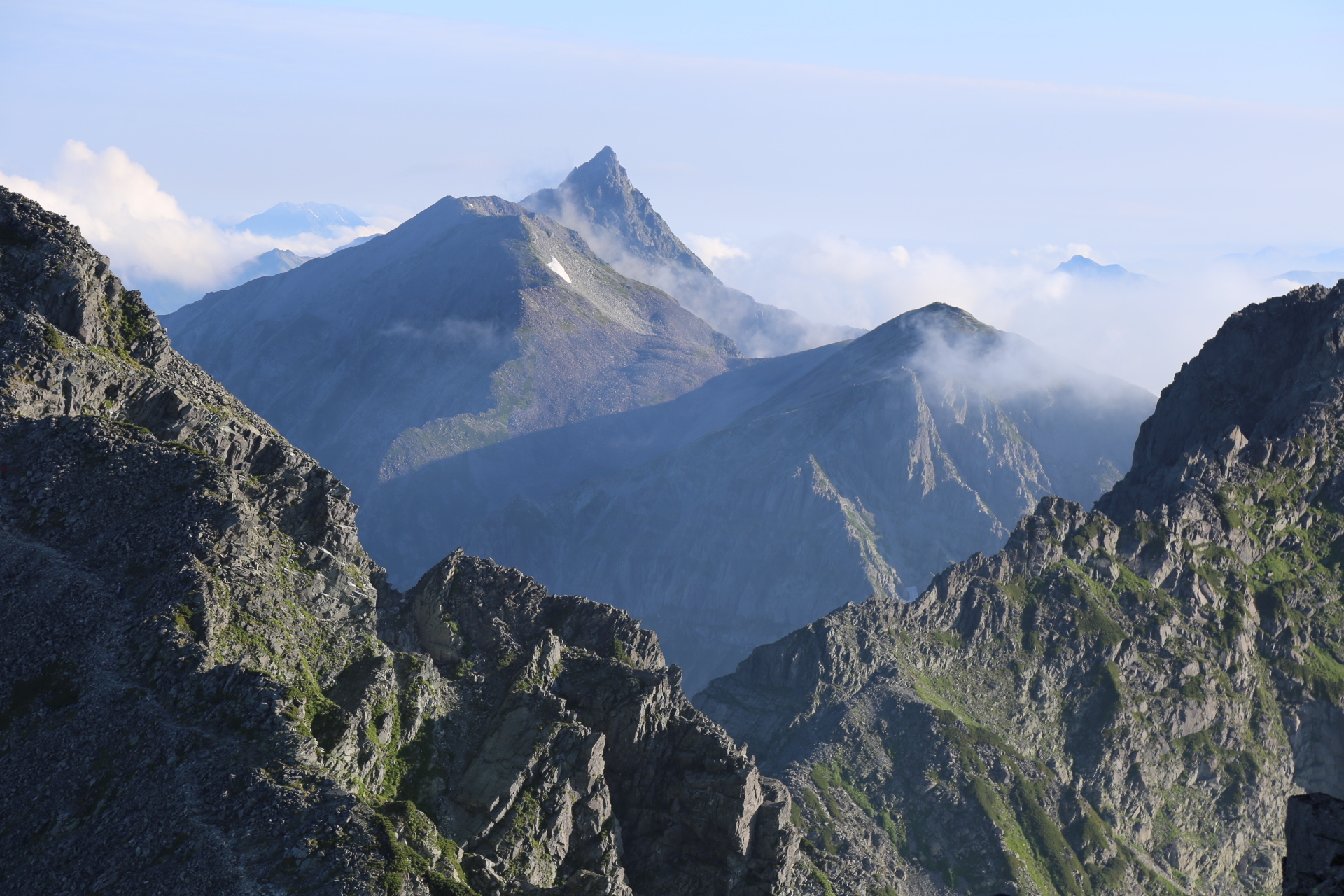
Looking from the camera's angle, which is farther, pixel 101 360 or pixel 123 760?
pixel 101 360

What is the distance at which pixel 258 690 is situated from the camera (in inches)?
3698

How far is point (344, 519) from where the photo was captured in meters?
132

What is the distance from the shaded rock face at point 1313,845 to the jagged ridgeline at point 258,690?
187ft

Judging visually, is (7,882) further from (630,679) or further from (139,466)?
(630,679)

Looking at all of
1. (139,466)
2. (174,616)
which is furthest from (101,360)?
(174,616)

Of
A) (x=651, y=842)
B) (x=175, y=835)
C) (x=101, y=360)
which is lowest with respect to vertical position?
(x=651, y=842)

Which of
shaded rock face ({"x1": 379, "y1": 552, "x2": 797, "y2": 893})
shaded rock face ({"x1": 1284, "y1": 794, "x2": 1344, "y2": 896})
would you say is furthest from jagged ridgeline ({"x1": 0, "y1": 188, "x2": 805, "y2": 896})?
shaded rock face ({"x1": 1284, "y1": 794, "x2": 1344, "y2": 896})

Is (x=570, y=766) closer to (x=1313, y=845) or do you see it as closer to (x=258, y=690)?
(x=258, y=690)

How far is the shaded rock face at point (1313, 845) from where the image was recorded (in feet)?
167

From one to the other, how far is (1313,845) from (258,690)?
258 ft

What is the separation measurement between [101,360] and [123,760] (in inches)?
2409

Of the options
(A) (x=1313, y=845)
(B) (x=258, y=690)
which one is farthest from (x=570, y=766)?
(A) (x=1313, y=845)

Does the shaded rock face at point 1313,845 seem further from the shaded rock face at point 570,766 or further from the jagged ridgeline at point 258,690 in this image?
the shaded rock face at point 570,766

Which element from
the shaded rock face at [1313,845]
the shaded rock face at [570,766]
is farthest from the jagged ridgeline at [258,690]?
the shaded rock face at [1313,845]
